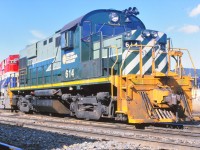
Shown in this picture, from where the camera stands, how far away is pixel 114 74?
10.2 meters

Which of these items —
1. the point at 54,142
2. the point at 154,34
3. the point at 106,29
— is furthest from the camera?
the point at 106,29

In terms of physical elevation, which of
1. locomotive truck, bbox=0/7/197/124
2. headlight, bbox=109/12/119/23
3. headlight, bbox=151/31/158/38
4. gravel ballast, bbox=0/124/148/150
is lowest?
gravel ballast, bbox=0/124/148/150

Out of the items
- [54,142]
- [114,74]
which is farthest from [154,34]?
[54,142]

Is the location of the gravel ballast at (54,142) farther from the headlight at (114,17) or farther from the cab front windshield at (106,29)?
the headlight at (114,17)

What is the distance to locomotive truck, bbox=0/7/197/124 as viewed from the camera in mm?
8781

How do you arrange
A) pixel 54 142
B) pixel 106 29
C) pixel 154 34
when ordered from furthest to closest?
pixel 106 29 < pixel 154 34 < pixel 54 142

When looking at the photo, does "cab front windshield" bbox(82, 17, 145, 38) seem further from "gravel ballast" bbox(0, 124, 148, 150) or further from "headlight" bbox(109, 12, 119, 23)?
"gravel ballast" bbox(0, 124, 148, 150)

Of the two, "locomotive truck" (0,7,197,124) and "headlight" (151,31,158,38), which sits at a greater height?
"headlight" (151,31,158,38)

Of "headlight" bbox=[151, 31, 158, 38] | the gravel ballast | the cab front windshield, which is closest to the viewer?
the gravel ballast

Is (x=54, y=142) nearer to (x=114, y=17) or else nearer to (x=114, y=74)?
(x=114, y=74)

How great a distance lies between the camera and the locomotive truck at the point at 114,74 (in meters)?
8.78

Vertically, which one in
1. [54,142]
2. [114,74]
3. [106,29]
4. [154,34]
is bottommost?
[54,142]

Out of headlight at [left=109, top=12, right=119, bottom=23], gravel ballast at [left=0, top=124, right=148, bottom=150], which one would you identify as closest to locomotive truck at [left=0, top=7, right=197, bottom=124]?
headlight at [left=109, top=12, right=119, bottom=23]

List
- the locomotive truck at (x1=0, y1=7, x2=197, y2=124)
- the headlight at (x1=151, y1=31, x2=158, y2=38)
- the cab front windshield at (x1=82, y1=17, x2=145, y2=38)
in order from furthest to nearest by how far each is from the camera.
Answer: the cab front windshield at (x1=82, y1=17, x2=145, y2=38), the headlight at (x1=151, y1=31, x2=158, y2=38), the locomotive truck at (x1=0, y1=7, x2=197, y2=124)
